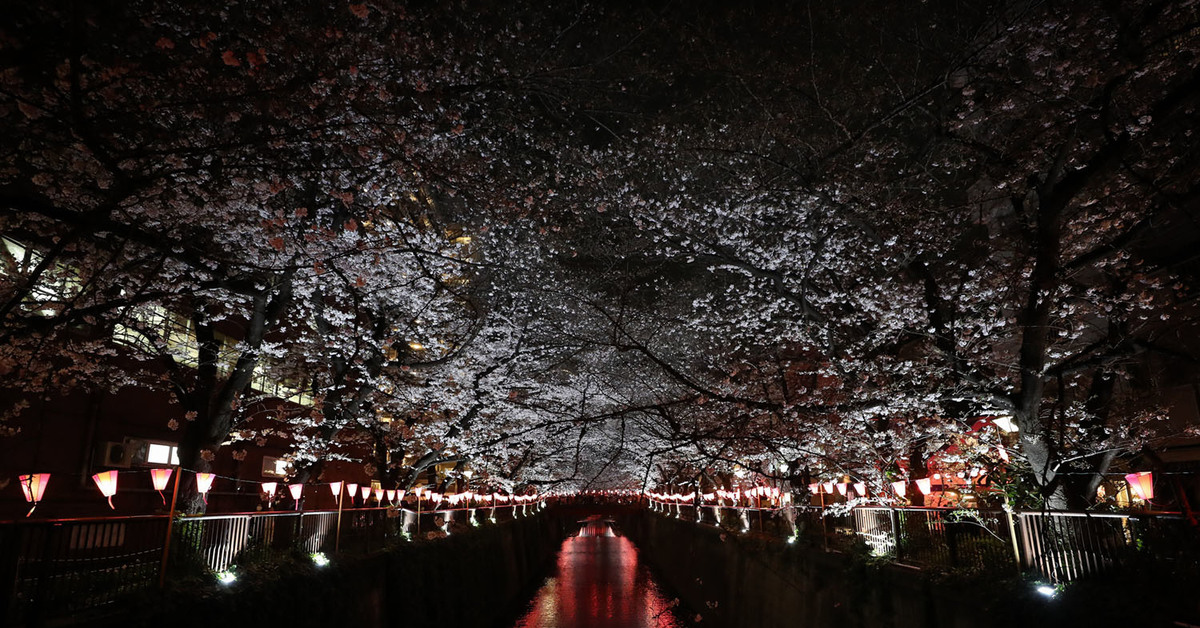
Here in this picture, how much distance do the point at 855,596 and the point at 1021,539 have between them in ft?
13.0

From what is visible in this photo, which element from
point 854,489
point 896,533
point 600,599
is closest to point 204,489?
point 896,533

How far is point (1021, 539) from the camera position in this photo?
8.43m

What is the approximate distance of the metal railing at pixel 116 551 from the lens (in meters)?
6.67

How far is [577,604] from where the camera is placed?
95.2 feet

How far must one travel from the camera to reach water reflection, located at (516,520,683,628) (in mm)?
24938

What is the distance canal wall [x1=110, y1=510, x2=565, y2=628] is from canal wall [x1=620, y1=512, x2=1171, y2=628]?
865 centimetres

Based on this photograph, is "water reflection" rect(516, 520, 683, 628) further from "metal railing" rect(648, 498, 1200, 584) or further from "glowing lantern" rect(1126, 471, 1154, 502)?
"glowing lantern" rect(1126, 471, 1154, 502)

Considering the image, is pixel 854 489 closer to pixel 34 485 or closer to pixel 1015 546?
pixel 1015 546

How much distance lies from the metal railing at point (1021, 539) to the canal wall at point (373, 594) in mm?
10513

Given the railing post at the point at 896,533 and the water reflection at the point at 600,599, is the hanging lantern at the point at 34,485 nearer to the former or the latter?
the railing post at the point at 896,533

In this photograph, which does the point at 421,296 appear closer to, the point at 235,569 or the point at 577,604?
the point at 235,569

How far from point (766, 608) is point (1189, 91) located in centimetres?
1449

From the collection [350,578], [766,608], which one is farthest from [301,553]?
[766,608]

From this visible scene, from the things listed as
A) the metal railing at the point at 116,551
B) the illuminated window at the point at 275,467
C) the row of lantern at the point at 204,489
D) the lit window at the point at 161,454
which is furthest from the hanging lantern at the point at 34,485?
the illuminated window at the point at 275,467
